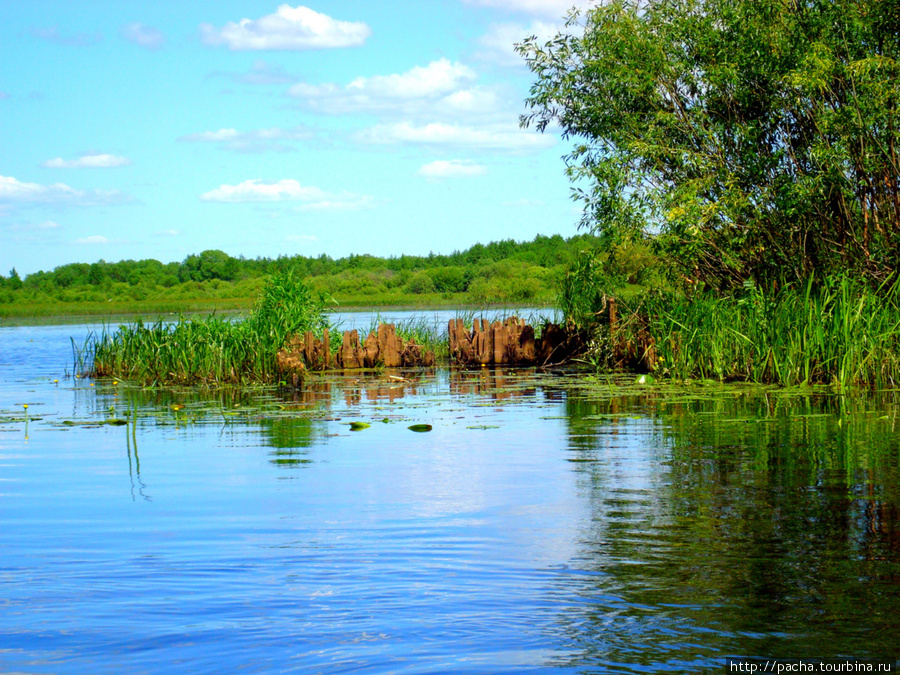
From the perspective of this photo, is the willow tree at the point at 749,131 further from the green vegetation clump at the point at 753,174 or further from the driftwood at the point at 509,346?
the driftwood at the point at 509,346

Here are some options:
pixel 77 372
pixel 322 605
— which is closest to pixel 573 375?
pixel 77 372

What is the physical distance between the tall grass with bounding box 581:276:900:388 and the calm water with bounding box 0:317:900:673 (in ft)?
6.13

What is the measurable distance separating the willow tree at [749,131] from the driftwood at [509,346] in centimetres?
344

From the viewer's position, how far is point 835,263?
13.0 meters

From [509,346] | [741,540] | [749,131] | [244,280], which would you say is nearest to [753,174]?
[749,131]

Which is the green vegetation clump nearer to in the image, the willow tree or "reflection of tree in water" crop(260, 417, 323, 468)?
the willow tree

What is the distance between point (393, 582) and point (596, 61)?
11706mm

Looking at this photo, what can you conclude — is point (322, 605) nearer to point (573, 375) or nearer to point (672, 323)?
point (672, 323)

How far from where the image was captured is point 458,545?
4.86 meters

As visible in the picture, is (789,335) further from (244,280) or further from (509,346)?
(244,280)

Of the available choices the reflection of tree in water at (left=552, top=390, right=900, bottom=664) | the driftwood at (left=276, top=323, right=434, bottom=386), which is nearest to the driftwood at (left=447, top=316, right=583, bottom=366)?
the driftwood at (left=276, top=323, right=434, bottom=386)

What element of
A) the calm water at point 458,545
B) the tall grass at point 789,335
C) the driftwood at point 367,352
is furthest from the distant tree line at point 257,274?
the calm water at point 458,545

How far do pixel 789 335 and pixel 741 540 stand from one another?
8077 mm

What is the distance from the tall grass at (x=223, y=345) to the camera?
1509cm
